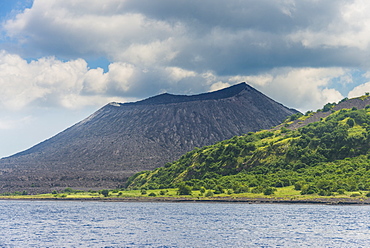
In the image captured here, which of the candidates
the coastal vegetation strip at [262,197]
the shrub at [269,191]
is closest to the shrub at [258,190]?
the coastal vegetation strip at [262,197]

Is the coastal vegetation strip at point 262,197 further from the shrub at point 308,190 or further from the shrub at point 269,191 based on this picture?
the shrub at point 308,190

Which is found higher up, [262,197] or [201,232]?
[262,197]

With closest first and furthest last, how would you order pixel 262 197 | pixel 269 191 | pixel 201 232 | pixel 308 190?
1. pixel 201 232
2. pixel 308 190
3. pixel 262 197
4. pixel 269 191

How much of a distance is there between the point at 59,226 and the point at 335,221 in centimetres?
5218

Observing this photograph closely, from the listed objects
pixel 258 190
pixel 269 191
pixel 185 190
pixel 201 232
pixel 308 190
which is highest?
pixel 185 190

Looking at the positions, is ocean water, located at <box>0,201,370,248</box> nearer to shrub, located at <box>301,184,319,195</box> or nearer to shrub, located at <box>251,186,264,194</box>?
shrub, located at <box>301,184,319,195</box>

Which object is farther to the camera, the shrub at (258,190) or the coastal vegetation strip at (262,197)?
the shrub at (258,190)

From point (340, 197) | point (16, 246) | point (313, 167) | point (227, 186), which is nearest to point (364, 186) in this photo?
point (340, 197)

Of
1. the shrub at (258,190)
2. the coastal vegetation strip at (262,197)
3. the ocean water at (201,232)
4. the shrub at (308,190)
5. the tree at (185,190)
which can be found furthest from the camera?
the tree at (185,190)

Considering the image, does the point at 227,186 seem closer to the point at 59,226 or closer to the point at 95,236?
the point at 59,226

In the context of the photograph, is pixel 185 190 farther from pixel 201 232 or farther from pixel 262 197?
pixel 201 232

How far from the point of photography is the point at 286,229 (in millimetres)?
83750

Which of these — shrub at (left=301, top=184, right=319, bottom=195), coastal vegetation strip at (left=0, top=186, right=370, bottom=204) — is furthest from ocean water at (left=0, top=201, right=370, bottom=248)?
shrub at (left=301, top=184, right=319, bottom=195)

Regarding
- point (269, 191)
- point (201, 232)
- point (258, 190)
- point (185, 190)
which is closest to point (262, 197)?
point (269, 191)
